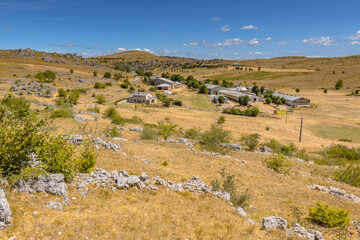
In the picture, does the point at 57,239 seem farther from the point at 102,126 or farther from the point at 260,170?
the point at 102,126

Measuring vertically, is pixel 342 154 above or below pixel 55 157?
below

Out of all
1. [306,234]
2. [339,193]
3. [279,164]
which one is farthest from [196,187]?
[279,164]

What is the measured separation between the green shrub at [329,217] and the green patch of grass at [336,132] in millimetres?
45333

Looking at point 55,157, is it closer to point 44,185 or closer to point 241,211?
point 44,185

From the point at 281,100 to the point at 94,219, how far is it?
96177mm

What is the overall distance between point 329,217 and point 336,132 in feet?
169

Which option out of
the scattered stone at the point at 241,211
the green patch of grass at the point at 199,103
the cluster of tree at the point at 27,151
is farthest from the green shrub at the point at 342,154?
the green patch of grass at the point at 199,103

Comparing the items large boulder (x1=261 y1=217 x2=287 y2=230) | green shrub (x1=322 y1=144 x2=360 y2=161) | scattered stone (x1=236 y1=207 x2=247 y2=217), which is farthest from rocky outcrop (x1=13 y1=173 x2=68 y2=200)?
green shrub (x1=322 y1=144 x2=360 y2=161)

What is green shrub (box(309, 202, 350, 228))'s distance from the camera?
11164mm

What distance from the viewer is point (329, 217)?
11523mm

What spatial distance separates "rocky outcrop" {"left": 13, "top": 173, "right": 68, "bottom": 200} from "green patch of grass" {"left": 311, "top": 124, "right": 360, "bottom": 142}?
55604mm

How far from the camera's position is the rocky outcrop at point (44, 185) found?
33.9ft

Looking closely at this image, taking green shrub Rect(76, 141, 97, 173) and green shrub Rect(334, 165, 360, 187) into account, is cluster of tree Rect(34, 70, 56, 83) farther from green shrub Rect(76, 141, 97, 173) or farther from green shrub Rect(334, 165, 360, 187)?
green shrub Rect(334, 165, 360, 187)

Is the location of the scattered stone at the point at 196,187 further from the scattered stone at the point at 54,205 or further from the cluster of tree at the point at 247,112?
the cluster of tree at the point at 247,112
